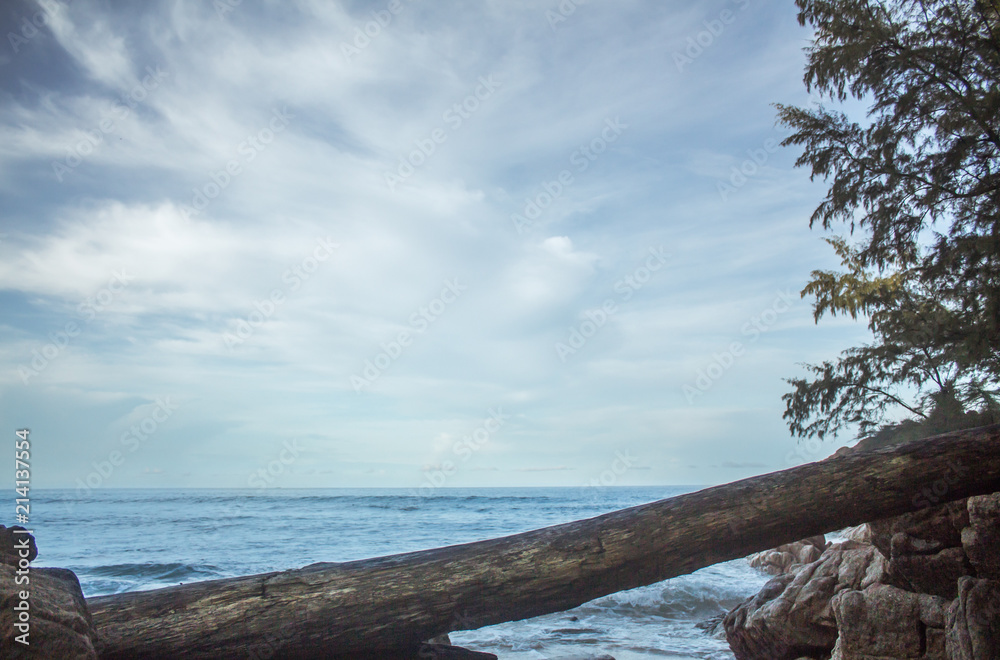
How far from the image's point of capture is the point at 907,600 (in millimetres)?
5113

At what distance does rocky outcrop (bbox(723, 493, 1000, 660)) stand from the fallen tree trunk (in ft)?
1.44

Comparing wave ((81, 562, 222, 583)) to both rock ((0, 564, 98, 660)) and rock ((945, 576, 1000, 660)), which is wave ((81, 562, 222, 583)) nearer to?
rock ((0, 564, 98, 660))

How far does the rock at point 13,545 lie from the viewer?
11.0ft

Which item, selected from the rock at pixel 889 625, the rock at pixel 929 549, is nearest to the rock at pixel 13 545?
the rock at pixel 889 625

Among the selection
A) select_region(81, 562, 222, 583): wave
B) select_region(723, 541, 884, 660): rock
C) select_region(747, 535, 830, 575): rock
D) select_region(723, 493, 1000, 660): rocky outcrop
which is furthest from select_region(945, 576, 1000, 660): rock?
select_region(81, 562, 222, 583): wave

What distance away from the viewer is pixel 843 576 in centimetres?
627

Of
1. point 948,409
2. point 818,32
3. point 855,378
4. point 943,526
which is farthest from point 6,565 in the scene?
point 855,378

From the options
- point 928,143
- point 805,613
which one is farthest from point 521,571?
point 928,143

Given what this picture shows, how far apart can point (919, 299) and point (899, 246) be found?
17.7 feet

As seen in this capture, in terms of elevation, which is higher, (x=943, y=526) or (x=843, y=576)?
(x=943, y=526)

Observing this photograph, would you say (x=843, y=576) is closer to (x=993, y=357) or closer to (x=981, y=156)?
(x=993, y=357)

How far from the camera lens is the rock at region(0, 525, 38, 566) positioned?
334 centimetres

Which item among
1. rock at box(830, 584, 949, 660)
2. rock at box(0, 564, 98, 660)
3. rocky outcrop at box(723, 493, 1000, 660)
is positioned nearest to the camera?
rock at box(0, 564, 98, 660)

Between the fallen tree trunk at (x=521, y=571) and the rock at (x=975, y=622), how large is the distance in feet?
2.17
